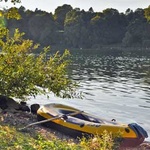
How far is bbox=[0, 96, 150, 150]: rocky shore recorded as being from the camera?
49.6 feet

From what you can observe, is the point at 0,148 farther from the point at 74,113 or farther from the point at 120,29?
the point at 120,29

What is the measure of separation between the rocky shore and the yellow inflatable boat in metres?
0.40

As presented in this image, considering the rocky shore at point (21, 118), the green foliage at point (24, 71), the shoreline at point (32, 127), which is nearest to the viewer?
the shoreline at point (32, 127)

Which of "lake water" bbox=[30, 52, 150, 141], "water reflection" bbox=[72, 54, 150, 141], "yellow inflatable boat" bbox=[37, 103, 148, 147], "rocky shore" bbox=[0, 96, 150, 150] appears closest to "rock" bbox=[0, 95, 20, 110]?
"rocky shore" bbox=[0, 96, 150, 150]

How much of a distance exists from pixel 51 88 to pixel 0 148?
11390 millimetres

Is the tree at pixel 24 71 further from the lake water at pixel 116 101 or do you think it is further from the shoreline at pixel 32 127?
the lake water at pixel 116 101

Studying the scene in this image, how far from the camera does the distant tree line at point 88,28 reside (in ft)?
460

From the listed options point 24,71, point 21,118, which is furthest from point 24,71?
point 21,118

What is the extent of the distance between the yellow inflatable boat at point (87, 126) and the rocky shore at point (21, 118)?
397 mm

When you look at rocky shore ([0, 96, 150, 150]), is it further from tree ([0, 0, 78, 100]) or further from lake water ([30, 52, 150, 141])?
lake water ([30, 52, 150, 141])

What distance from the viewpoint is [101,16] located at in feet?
521

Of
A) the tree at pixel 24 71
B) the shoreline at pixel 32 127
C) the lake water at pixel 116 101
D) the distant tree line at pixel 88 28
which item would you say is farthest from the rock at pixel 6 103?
the distant tree line at pixel 88 28

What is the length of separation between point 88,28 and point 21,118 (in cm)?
13123

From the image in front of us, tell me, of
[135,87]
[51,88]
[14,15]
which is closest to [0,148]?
[14,15]
